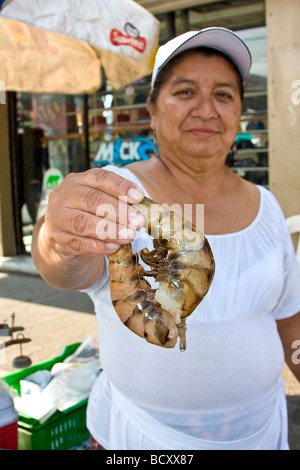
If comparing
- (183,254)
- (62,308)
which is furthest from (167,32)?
(183,254)

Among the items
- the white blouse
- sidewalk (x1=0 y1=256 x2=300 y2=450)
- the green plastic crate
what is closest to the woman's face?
the white blouse

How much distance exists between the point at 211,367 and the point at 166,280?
26.9 inches

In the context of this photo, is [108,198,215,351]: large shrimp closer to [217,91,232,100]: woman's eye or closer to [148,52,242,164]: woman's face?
[148,52,242,164]: woman's face

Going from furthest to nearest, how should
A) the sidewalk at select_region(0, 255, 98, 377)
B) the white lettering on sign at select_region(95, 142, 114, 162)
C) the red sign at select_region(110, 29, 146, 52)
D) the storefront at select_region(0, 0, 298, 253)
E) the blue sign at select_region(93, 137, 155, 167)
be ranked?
1. the white lettering on sign at select_region(95, 142, 114, 162)
2. the blue sign at select_region(93, 137, 155, 167)
3. the storefront at select_region(0, 0, 298, 253)
4. the sidewalk at select_region(0, 255, 98, 377)
5. the red sign at select_region(110, 29, 146, 52)

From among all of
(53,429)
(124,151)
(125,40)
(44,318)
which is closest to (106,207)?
(53,429)

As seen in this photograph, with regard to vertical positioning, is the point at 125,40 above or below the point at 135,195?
above

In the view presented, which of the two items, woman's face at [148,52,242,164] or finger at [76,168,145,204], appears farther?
woman's face at [148,52,242,164]

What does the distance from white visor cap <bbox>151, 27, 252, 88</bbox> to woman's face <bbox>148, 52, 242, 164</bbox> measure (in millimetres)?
43

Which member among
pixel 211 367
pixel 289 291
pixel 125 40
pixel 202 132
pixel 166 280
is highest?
pixel 125 40

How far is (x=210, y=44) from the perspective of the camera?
5.75 feet

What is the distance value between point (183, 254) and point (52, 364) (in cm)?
250

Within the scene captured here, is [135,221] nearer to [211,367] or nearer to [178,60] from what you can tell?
[211,367]

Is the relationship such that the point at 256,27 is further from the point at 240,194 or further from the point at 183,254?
the point at 183,254

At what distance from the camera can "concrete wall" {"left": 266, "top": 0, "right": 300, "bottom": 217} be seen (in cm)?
489
